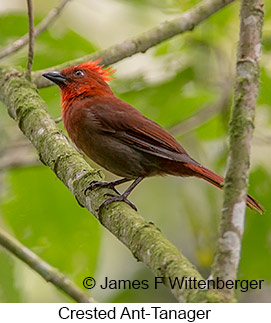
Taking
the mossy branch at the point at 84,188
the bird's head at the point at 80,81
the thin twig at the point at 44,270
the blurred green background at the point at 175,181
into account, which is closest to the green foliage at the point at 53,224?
the blurred green background at the point at 175,181

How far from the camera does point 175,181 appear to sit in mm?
5199

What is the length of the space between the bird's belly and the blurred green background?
29 centimetres

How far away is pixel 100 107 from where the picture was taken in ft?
12.6

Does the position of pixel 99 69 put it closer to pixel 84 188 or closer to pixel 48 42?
pixel 48 42

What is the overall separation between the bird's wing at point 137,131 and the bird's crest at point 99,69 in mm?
343

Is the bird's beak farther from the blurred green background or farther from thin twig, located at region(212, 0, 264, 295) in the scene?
thin twig, located at region(212, 0, 264, 295)

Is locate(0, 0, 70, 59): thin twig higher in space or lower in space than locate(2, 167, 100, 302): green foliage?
higher

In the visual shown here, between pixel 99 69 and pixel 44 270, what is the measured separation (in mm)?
1582

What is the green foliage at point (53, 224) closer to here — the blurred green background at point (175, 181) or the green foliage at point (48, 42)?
the blurred green background at point (175, 181)

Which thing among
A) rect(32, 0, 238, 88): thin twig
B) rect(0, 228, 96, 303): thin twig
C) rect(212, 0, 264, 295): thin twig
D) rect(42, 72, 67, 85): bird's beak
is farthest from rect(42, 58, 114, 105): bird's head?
rect(212, 0, 264, 295): thin twig

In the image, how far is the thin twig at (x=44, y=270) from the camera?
2.91 m

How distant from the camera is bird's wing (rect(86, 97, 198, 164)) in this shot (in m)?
3.60

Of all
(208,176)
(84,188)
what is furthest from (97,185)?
(208,176)
